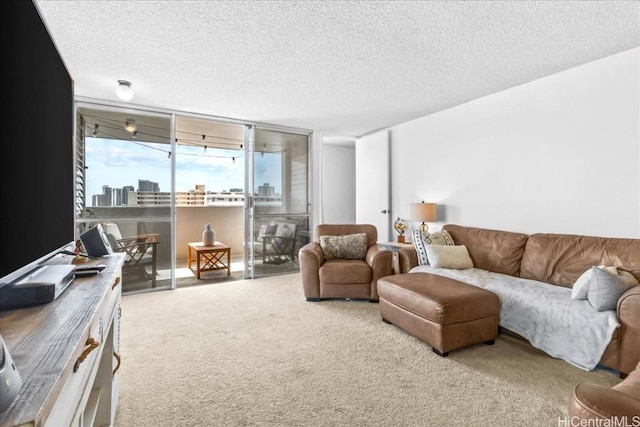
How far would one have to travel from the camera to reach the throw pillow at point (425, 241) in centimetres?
342

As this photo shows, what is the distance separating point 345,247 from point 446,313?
170cm

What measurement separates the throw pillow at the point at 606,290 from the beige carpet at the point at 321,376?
17.4 inches

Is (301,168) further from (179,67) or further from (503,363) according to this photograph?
(503,363)

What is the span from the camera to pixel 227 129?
5121mm

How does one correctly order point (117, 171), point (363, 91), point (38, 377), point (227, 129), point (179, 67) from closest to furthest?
point (38, 377) → point (179, 67) → point (363, 91) → point (117, 171) → point (227, 129)

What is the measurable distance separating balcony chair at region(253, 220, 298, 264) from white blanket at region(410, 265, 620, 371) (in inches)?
118

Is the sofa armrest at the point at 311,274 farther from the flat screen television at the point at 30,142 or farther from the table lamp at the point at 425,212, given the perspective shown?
the flat screen television at the point at 30,142

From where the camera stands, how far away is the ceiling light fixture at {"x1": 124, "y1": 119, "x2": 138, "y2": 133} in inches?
153

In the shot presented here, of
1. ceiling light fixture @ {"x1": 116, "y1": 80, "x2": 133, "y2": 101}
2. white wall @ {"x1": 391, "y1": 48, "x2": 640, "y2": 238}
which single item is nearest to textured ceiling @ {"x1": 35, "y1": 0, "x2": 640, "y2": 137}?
ceiling light fixture @ {"x1": 116, "y1": 80, "x2": 133, "y2": 101}

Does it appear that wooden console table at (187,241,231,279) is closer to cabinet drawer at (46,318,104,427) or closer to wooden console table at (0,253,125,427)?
wooden console table at (0,253,125,427)

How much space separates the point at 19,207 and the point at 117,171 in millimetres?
3406

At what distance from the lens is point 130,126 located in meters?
3.90

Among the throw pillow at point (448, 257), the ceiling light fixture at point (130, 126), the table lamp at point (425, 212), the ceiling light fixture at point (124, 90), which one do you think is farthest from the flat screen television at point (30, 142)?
the table lamp at point (425, 212)

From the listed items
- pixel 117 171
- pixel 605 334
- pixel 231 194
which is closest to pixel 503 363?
pixel 605 334
